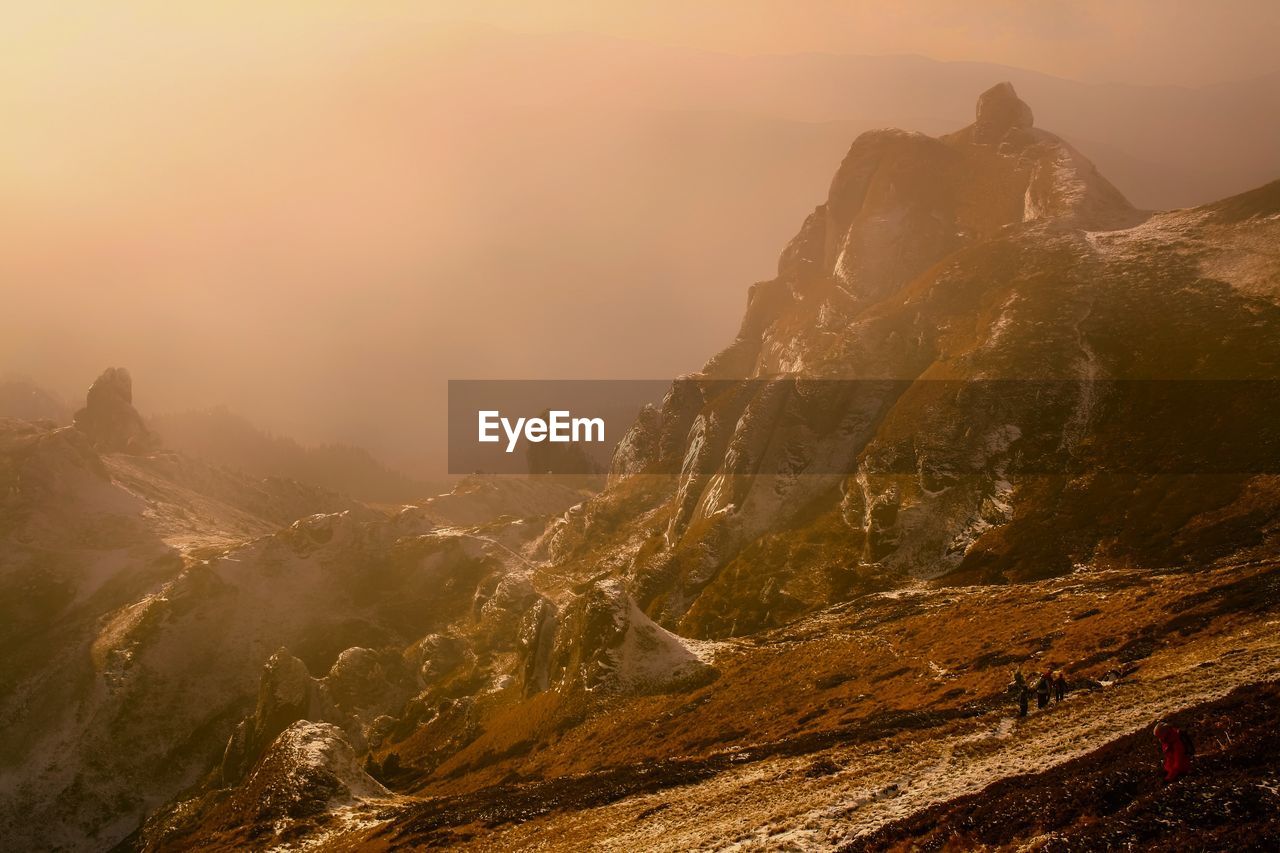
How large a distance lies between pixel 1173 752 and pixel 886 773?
53.1 feet

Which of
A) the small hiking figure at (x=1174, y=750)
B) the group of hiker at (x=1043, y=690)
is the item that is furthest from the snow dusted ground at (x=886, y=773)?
the small hiking figure at (x=1174, y=750)

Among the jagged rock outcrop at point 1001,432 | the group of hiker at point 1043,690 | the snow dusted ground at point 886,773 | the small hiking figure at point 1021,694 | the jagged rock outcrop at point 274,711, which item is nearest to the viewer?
the snow dusted ground at point 886,773

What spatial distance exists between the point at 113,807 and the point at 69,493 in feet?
289

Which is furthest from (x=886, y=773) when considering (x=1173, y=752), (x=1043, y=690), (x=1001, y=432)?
(x=1001, y=432)

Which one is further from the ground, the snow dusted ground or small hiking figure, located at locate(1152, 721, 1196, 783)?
small hiking figure, located at locate(1152, 721, 1196, 783)

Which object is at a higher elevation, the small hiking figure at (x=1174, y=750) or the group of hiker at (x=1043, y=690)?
the small hiking figure at (x=1174, y=750)

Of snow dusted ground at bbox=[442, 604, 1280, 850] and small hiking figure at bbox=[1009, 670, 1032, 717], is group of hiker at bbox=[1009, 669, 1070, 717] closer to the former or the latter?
small hiking figure at bbox=[1009, 670, 1032, 717]

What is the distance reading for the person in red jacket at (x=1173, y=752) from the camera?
22.5 meters

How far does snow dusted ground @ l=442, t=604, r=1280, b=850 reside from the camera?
32.2 m

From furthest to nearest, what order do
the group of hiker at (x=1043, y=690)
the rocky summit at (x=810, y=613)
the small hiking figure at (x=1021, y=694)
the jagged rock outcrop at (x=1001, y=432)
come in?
the jagged rock outcrop at (x=1001, y=432), the group of hiker at (x=1043, y=690), the small hiking figure at (x=1021, y=694), the rocky summit at (x=810, y=613)

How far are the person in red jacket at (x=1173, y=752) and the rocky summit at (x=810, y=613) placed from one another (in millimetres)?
1013

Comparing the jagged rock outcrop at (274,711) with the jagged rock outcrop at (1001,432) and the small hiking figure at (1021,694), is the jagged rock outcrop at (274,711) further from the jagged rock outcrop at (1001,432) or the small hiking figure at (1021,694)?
the small hiking figure at (1021,694)

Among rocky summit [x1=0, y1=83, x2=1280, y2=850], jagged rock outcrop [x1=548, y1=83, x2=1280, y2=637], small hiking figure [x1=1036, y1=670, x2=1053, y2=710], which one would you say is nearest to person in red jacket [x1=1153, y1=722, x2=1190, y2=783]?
rocky summit [x1=0, y1=83, x2=1280, y2=850]

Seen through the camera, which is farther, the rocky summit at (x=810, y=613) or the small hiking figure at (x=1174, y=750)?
the rocky summit at (x=810, y=613)
